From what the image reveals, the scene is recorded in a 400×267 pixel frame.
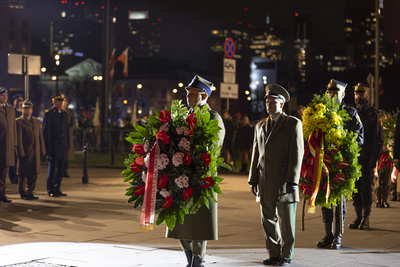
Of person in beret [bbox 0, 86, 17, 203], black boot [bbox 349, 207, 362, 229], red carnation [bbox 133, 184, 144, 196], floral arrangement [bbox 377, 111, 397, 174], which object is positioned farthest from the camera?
person in beret [bbox 0, 86, 17, 203]

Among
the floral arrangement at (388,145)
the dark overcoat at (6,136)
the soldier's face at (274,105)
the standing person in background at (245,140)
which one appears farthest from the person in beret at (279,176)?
the standing person in background at (245,140)

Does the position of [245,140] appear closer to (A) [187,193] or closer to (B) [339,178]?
(B) [339,178]

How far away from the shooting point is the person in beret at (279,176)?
6.67 m

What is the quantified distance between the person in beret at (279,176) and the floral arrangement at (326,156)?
95 cm

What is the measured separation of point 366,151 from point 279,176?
3222 millimetres

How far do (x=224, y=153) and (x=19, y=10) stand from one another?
119 m

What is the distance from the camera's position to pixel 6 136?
12.4 m

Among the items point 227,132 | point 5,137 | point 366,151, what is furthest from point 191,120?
point 227,132

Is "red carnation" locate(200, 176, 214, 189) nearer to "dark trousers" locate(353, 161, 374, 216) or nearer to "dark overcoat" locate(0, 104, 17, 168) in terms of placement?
"dark trousers" locate(353, 161, 374, 216)

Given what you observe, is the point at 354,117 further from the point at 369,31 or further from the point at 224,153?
the point at 369,31

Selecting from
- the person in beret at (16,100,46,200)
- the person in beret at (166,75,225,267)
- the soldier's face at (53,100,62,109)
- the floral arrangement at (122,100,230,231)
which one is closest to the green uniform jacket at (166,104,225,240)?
the person in beret at (166,75,225,267)

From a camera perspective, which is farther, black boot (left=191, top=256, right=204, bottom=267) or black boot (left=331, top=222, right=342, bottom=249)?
black boot (left=331, top=222, right=342, bottom=249)

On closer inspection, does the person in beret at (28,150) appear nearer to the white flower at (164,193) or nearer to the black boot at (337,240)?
the black boot at (337,240)

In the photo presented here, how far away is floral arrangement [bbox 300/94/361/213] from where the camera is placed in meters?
7.70
